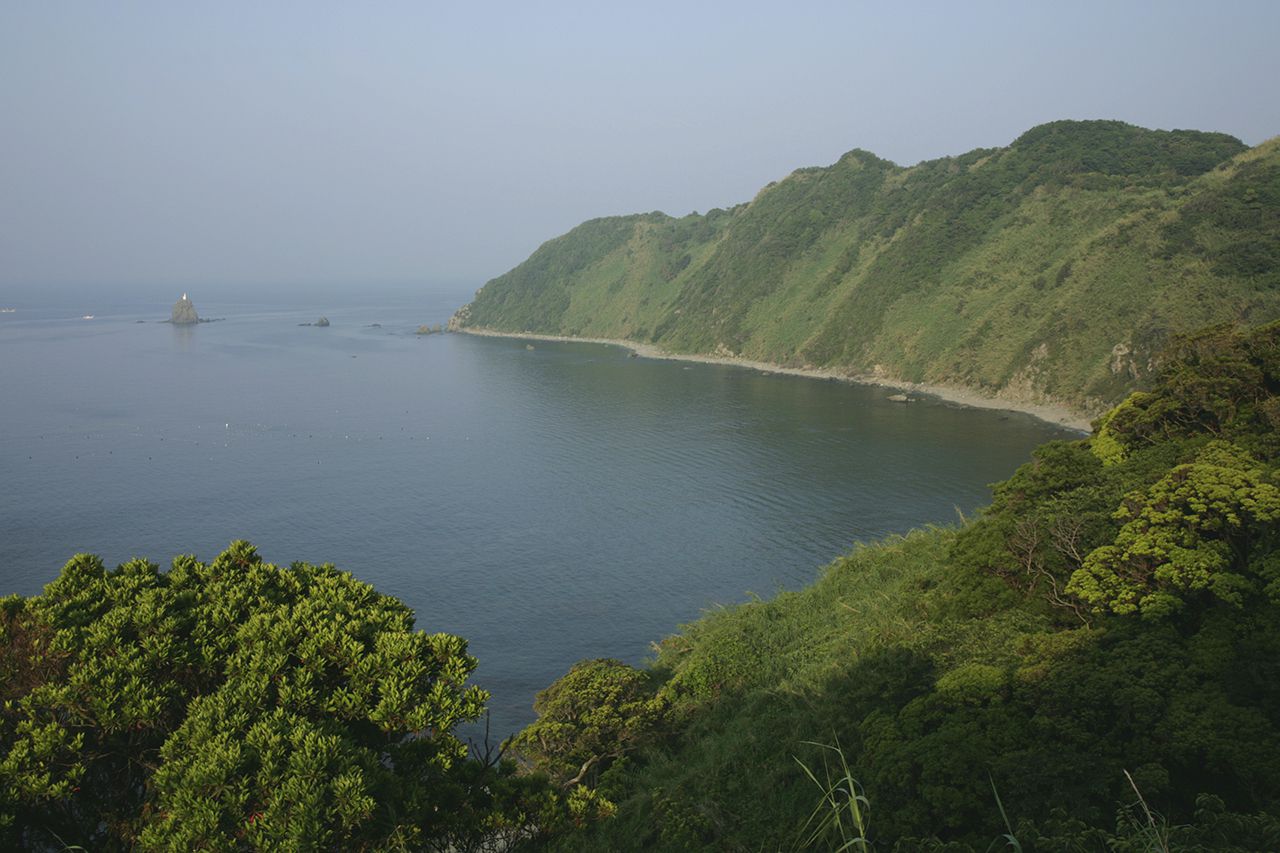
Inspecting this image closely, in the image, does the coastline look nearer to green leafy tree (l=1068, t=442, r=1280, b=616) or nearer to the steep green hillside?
the steep green hillside

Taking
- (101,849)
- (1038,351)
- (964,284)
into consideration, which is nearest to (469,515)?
(101,849)

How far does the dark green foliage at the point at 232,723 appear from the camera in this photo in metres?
11.5

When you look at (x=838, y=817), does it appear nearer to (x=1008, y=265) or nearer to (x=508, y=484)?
(x=508, y=484)

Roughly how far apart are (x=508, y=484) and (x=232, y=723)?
63.1 metres

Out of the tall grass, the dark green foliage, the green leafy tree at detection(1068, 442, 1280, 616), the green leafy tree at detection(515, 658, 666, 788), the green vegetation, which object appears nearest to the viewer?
the tall grass

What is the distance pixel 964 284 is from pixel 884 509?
78448mm

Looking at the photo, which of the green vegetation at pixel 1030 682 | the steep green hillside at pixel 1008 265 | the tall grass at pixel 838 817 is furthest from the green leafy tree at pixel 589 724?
the steep green hillside at pixel 1008 265

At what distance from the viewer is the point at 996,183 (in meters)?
143

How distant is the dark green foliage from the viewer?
453 inches

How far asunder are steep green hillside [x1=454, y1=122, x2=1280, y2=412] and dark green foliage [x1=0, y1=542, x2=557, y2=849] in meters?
97.1

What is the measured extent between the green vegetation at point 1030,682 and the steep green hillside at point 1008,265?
70.1 metres

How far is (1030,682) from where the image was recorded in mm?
20750

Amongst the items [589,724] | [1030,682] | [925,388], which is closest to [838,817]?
[1030,682]

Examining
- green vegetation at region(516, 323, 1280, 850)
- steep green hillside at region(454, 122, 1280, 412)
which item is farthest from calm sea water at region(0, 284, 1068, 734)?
steep green hillside at region(454, 122, 1280, 412)
